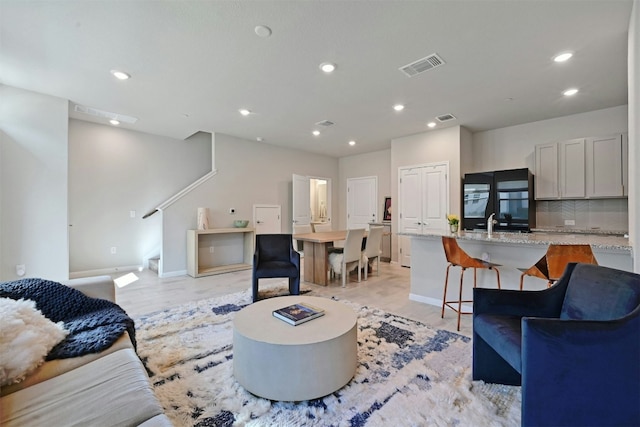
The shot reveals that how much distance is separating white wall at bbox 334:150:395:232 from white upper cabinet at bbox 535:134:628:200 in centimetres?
305

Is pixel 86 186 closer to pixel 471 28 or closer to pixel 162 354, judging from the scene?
pixel 162 354

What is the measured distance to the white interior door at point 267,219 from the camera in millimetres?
6137

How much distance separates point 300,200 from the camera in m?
6.74

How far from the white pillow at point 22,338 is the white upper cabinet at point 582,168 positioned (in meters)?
5.97

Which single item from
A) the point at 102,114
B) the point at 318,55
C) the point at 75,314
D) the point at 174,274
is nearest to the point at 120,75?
the point at 102,114

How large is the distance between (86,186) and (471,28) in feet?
20.4

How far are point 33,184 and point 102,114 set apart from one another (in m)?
1.55

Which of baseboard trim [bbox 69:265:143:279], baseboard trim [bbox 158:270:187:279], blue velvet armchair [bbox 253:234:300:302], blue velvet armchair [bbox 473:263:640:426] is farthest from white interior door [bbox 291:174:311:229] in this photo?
blue velvet armchair [bbox 473:263:640:426]

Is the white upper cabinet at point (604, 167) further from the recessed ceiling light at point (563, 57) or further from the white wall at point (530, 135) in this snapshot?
the recessed ceiling light at point (563, 57)

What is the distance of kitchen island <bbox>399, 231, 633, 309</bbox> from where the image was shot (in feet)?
7.84

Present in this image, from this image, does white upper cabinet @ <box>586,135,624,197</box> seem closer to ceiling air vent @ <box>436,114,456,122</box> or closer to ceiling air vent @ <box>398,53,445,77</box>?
ceiling air vent @ <box>436,114,456,122</box>

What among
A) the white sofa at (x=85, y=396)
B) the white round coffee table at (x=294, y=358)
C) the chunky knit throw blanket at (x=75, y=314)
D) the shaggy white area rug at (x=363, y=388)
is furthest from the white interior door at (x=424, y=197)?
the white sofa at (x=85, y=396)

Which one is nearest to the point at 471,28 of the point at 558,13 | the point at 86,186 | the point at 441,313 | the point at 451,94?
the point at 558,13

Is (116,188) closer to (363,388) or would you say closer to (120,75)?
(120,75)
